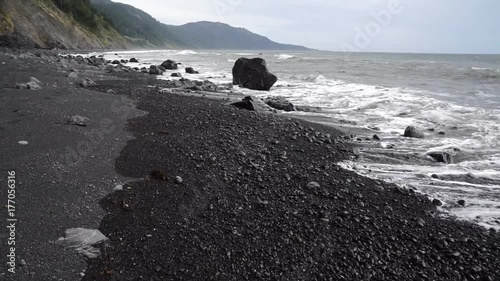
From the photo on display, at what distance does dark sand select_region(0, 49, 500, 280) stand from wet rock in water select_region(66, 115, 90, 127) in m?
0.21

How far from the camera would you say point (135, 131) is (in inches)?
312

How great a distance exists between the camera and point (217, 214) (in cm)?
475

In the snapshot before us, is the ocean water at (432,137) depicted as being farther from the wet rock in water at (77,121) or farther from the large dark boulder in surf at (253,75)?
the wet rock in water at (77,121)

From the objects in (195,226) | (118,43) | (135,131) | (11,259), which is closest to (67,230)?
(11,259)

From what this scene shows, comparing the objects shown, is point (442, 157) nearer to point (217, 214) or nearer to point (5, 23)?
point (217, 214)

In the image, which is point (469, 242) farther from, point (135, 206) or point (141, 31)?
point (141, 31)

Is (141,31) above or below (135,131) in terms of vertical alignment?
above

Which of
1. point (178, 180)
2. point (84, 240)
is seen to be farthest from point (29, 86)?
point (84, 240)

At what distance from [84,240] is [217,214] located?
1748 mm

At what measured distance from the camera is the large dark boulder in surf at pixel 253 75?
1972 cm

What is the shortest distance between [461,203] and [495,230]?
80 cm

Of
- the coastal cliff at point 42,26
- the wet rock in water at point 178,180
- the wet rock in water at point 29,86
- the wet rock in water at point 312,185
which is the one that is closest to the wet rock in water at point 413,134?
the wet rock in water at point 312,185

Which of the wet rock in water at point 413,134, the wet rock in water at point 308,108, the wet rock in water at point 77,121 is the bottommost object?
the wet rock in water at point 413,134

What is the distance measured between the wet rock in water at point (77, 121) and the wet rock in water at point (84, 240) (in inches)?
165
